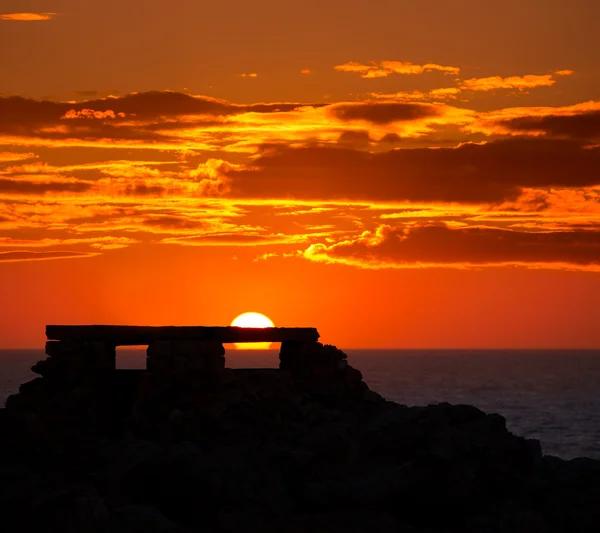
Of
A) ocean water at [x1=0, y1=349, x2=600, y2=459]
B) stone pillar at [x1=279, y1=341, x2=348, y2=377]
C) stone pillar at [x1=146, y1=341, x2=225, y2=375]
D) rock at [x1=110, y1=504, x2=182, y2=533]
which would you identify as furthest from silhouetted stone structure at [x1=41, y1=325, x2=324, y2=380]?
ocean water at [x1=0, y1=349, x2=600, y2=459]

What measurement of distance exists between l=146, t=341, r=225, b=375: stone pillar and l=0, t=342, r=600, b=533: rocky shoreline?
2 centimetres

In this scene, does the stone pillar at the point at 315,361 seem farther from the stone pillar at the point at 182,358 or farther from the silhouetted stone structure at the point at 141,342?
the stone pillar at the point at 182,358

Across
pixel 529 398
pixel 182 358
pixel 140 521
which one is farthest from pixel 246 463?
pixel 529 398

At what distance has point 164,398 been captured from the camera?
19.9 metres

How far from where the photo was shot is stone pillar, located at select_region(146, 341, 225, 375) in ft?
65.7

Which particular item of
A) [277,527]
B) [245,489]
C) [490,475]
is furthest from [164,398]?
[490,475]

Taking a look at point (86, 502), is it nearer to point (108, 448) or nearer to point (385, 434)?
point (108, 448)

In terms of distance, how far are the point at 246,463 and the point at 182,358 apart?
249cm

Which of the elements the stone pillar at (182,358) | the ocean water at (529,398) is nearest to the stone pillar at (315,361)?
the stone pillar at (182,358)

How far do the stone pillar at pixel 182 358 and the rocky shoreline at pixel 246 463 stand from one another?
25 millimetres

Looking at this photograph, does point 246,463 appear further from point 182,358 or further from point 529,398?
point 529,398

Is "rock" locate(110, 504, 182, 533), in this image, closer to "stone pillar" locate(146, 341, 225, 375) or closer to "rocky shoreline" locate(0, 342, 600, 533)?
"rocky shoreline" locate(0, 342, 600, 533)

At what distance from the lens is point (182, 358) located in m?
20.0

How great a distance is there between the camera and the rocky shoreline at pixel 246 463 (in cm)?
1716
